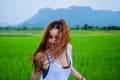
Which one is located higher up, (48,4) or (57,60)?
(48,4)

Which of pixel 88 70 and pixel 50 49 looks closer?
pixel 50 49

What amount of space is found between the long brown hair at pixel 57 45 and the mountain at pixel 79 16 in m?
0.27

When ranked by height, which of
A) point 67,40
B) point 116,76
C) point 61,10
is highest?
point 61,10

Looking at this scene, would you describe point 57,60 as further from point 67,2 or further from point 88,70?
point 67,2

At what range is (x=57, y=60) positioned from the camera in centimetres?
251

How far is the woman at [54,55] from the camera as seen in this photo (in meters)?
2.43

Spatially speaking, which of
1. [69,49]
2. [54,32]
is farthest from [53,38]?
[69,49]

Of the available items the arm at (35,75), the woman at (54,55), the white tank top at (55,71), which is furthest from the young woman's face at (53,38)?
the arm at (35,75)

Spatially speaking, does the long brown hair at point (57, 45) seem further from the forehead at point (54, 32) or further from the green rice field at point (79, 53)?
the green rice field at point (79, 53)

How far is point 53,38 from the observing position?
8.07ft

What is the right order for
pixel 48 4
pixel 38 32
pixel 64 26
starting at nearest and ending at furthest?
1. pixel 64 26
2. pixel 38 32
3. pixel 48 4

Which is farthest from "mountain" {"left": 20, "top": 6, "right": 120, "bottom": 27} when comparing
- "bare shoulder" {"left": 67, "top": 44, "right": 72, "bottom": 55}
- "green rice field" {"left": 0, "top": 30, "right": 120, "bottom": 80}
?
"bare shoulder" {"left": 67, "top": 44, "right": 72, "bottom": 55}

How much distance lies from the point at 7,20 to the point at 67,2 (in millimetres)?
561

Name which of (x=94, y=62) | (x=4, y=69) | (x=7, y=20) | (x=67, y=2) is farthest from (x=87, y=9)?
(x=4, y=69)
